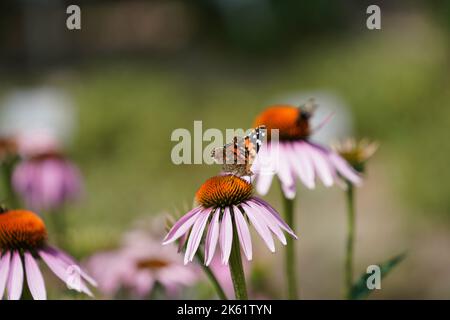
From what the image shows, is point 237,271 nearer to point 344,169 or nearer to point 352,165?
point 344,169

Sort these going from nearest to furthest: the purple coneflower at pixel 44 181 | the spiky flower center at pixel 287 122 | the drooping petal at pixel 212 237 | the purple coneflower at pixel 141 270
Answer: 1. the drooping petal at pixel 212 237
2. the spiky flower center at pixel 287 122
3. the purple coneflower at pixel 141 270
4. the purple coneflower at pixel 44 181

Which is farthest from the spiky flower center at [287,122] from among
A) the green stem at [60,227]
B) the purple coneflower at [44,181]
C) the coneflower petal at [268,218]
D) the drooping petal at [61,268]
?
the purple coneflower at [44,181]

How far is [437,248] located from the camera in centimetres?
379

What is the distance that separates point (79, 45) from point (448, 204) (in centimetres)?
752

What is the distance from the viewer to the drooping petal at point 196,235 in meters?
1.03

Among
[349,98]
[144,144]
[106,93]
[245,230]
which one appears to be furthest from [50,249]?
[106,93]

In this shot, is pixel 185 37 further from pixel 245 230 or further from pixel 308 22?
pixel 245 230

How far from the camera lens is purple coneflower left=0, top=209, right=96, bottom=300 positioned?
3.53 feet

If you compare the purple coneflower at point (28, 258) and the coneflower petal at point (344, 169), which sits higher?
the coneflower petal at point (344, 169)

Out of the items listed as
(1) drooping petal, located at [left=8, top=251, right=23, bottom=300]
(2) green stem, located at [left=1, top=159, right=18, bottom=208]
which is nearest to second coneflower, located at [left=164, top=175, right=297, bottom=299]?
(1) drooping petal, located at [left=8, top=251, right=23, bottom=300]

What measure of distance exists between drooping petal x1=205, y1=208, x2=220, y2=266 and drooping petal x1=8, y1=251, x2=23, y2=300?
0.28 metres

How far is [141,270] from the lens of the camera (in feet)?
5.37

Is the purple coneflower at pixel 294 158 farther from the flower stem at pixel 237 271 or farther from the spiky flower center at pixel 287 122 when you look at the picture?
the flower stem at pixel 237 271

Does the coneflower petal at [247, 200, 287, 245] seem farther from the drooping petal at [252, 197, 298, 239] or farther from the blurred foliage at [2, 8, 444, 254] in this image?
the blurred foliage at [2, 8, 444, 254]
